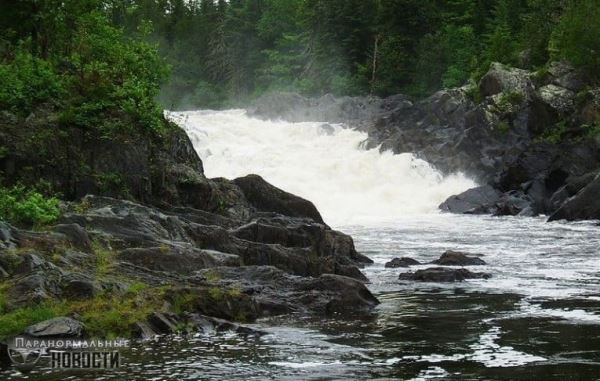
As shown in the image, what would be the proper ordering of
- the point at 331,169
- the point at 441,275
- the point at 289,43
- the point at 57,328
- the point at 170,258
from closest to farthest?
the point at 57,328 < the point at 170,258 < the point at 441,275 < the point at 331,169 < the point at 289,43

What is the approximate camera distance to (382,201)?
45188 millimetres

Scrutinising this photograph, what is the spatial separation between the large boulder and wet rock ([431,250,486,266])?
1329 centimetres

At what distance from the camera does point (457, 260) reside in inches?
915

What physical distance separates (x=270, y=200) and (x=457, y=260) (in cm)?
596

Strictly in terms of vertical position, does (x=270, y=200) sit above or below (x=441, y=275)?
above

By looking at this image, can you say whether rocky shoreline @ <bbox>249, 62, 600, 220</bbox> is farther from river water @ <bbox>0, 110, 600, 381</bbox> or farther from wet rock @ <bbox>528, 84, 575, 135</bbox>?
river water @ <bbox>0, 110, 600, 381</bbox>

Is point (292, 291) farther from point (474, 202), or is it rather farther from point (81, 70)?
point (474, 202)

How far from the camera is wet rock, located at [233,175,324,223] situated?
26.2 metres

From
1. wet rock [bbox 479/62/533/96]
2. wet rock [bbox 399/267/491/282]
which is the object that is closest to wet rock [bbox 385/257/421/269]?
wet rock [bbox 399/267/491/282]

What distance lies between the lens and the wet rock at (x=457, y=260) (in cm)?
2322

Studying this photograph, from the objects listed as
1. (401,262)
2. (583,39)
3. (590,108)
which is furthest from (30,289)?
(583,39)

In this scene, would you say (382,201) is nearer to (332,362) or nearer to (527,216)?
(527,216)

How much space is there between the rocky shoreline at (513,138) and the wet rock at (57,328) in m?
27.1

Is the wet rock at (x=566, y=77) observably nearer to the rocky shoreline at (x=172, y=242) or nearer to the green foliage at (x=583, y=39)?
the green foliage at (x=583, y=39)
